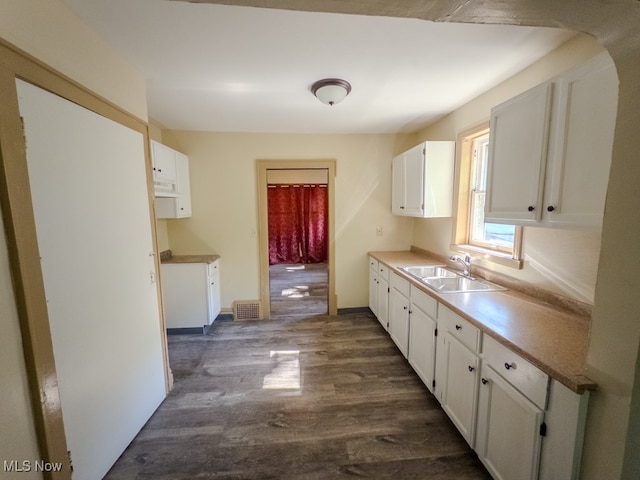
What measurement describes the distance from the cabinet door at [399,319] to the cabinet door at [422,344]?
0.10m

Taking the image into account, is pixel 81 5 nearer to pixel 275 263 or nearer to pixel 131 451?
pixel 131 451

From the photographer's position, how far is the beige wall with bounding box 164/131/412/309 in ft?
10.7

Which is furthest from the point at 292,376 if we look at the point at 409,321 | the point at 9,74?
the point at 9,74

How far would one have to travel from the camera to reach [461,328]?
155cm

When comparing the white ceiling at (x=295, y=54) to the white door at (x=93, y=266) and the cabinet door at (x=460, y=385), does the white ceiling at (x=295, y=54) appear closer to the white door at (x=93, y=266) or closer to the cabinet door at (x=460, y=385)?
the white door at (x=93, y=266)

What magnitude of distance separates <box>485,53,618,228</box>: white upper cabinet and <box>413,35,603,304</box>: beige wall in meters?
0.34

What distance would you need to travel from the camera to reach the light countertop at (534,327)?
3.25 feet

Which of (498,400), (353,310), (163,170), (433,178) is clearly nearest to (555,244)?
(498,400)

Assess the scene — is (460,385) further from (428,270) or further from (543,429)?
(428,270)

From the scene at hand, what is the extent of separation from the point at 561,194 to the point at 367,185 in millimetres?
2341

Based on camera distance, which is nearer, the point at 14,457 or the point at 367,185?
the point at 14,457

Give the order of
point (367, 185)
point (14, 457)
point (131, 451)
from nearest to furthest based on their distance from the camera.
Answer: point (14, 457) < point (131, 451) < point (367, 185)

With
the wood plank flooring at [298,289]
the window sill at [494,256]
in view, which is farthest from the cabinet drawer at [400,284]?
the wood plank flooring at [298,289]

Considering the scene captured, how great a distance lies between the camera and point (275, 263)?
22.1ft
